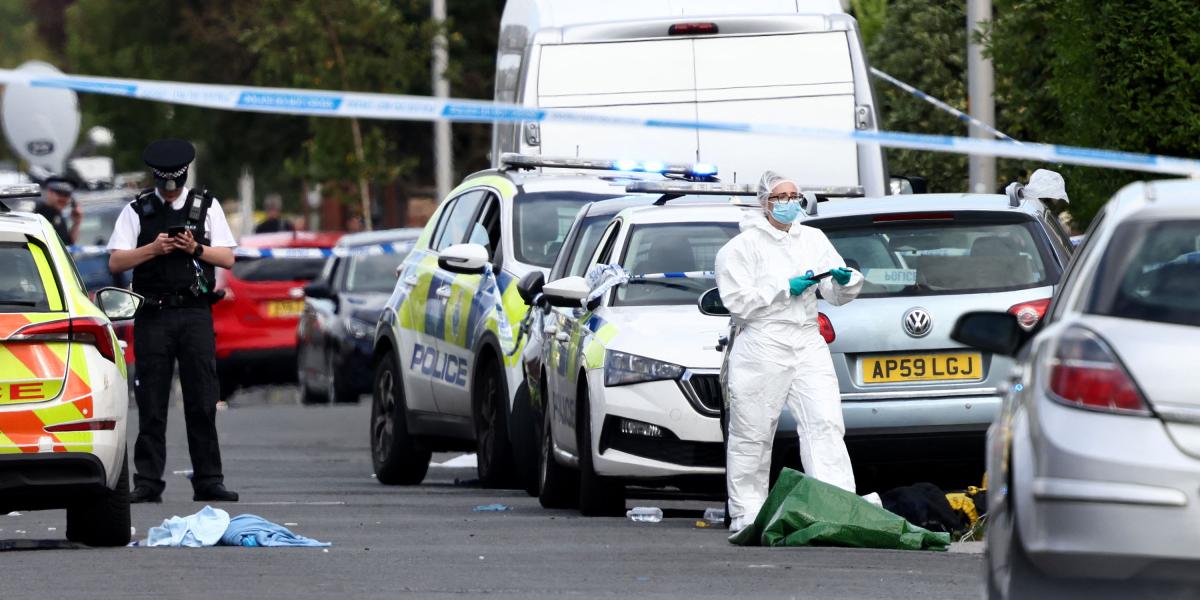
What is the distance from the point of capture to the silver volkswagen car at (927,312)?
37.7 feet

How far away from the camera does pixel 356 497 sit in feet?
48.3

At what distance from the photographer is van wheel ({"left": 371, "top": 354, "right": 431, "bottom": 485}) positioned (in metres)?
16.1

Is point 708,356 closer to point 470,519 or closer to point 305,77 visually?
point 470,519

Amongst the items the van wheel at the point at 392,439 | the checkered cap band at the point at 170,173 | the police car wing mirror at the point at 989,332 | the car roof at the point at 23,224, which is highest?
the police car wing mirror at the point at 989,332

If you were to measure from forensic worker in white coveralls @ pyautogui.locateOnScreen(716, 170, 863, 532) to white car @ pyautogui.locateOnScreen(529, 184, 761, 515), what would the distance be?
72 centimetres

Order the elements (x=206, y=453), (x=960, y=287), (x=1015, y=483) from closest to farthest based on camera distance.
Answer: (x=1015, y=483), (x=960, y=287), (x=206, y=453)

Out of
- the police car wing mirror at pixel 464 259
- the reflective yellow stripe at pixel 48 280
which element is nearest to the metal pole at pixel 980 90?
the police car wing mirror at pixel 464 259

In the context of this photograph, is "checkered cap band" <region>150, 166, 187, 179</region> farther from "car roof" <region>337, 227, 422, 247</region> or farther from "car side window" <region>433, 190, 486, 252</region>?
"car roof" <region>337, 227, 422, 247</region>

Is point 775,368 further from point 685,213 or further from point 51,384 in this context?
point 51,384

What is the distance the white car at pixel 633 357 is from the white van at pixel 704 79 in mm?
2501

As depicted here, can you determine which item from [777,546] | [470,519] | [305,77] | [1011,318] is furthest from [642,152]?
[305,77]

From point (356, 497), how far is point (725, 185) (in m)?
2.64

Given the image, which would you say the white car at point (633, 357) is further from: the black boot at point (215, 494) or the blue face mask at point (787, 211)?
the black boot at point (215, 494)

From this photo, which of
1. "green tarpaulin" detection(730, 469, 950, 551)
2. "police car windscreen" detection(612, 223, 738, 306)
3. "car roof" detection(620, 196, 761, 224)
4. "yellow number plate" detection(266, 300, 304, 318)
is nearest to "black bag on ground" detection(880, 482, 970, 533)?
"green tarpaulin" detection(730, 469, 950, 551)
